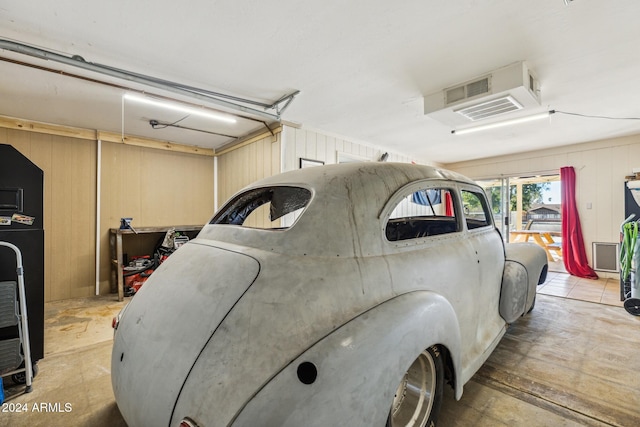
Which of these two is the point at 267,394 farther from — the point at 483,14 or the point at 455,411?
the point at 483,14

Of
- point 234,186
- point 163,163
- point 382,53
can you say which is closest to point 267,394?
point 382,53

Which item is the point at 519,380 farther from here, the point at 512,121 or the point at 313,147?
the point at 313,147

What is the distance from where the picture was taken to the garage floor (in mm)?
1815

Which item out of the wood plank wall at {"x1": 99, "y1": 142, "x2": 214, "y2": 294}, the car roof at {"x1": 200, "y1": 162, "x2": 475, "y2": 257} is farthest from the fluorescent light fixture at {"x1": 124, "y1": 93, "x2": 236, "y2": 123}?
the car roof at {"x1": 200, "y1": 162, "x2": 475, "y2": 257}

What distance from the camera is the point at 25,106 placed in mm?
3770

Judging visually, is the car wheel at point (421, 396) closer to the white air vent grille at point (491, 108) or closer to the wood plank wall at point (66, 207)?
the white air vent grille at point (491, 108)

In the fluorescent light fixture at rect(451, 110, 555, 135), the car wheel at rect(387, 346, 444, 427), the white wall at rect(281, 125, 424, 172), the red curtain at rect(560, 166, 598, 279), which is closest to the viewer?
the car wheel at rect(387, 346, 444, 427)

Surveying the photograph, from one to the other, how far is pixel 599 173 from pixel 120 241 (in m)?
9.30

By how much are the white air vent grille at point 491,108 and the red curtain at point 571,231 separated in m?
4.06

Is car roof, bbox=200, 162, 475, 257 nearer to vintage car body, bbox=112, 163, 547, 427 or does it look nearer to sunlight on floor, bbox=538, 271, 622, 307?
vintage car body, bbox=112, 163, 547, 427

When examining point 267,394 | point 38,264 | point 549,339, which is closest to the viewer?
point 267,394

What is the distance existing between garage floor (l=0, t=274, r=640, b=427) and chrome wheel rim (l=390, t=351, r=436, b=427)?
0.31 meters

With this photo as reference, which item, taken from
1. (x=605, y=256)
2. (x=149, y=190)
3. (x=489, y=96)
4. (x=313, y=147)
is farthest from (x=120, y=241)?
(x=605, y=256)

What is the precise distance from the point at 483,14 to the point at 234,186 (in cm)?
472
